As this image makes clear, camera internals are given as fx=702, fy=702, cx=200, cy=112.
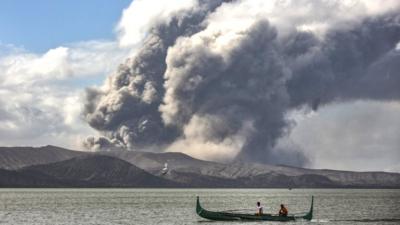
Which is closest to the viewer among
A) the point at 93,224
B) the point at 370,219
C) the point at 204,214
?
the point at 93,224

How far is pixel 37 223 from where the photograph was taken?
375ft

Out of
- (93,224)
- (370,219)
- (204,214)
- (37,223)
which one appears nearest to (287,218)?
(204,214)

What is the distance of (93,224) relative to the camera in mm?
109688

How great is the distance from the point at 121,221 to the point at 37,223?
13.7 m

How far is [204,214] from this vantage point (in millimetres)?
117188

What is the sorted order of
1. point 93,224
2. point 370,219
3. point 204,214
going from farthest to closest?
point 370,219, point 204,214, point 93,224

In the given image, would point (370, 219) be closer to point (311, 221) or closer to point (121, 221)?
point (311, 221)

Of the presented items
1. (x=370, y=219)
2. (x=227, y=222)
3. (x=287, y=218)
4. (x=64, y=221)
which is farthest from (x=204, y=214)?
(x=370, y=219)

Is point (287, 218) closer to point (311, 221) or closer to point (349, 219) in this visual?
point (311, 221)

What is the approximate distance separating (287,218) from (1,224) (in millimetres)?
45565

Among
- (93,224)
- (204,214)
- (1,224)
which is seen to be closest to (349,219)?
(204,214)

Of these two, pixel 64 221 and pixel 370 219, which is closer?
pixel 64 221

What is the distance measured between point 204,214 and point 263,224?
430 inches

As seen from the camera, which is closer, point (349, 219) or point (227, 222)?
point (227, 222)
